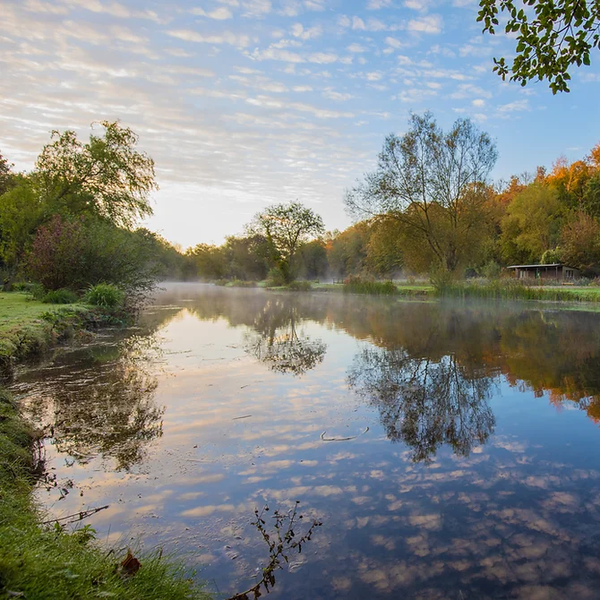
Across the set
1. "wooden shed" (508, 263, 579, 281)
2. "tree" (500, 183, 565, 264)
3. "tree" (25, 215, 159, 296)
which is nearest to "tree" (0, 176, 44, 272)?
"tree" (25, 215, 159, 296)

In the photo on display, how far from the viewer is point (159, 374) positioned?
7.45 metres

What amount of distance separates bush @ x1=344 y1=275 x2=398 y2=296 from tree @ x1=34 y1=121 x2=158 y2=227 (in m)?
19.2

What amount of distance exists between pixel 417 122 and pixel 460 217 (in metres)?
7.86

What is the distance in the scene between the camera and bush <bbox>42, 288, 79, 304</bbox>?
49.0 ft

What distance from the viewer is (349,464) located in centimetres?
394

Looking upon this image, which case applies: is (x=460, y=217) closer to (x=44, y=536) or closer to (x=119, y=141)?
(x=119, y=141)

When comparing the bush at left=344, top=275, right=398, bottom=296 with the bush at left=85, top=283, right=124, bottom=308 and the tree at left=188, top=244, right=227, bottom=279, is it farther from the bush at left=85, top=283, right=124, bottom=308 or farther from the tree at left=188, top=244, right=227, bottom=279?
the tree at left=188, top=244, right=227, bottom=279

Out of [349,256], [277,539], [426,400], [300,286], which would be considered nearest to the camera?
[277,539]

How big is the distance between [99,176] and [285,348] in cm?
1875

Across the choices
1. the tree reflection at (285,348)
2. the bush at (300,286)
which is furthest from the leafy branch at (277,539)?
the bush at (300,286)

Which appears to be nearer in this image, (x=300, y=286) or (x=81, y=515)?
(x=81, y=515)

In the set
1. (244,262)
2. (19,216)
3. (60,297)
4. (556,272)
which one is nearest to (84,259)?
(60,297)

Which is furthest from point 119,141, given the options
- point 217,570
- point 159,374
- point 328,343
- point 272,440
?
point 217,570

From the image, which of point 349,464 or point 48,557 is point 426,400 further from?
point 48,557
